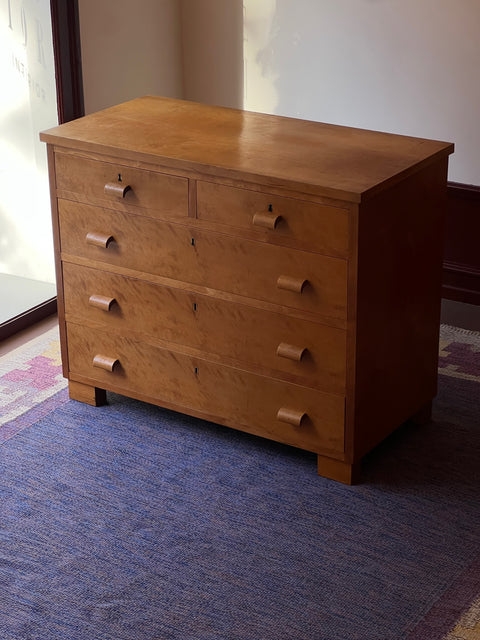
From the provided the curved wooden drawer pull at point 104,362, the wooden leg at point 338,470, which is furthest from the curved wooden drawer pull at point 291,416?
the curved wooden drawer pull at point 104,362

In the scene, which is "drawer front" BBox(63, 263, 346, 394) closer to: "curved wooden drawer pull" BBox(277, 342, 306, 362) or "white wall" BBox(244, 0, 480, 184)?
"curved wooden drawer pull" BBox(277, 342, 306, 362)

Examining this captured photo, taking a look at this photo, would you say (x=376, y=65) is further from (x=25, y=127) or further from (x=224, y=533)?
(x=224, y=533)

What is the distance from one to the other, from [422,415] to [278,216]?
2.73 feet

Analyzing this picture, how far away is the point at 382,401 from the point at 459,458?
0.98 ft

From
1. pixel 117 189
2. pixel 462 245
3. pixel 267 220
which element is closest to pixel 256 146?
pixel 267 220

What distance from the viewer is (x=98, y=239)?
281 cm

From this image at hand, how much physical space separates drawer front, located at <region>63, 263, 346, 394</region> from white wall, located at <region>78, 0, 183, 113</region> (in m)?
1.06

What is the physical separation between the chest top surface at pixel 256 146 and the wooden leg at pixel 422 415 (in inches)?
29.8

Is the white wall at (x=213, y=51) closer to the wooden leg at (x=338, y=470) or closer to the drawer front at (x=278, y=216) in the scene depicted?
the drawer front at (x=278, y=216)

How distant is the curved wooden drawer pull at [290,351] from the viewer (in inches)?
101

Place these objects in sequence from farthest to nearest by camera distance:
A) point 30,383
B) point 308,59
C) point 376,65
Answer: point 308,59 → point 376,65 → point 30,383

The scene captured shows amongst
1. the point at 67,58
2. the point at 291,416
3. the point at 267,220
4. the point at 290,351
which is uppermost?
the point at 67,58

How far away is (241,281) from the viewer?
261 centimetres

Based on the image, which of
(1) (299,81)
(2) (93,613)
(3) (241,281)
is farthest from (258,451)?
(1) (299,81)
